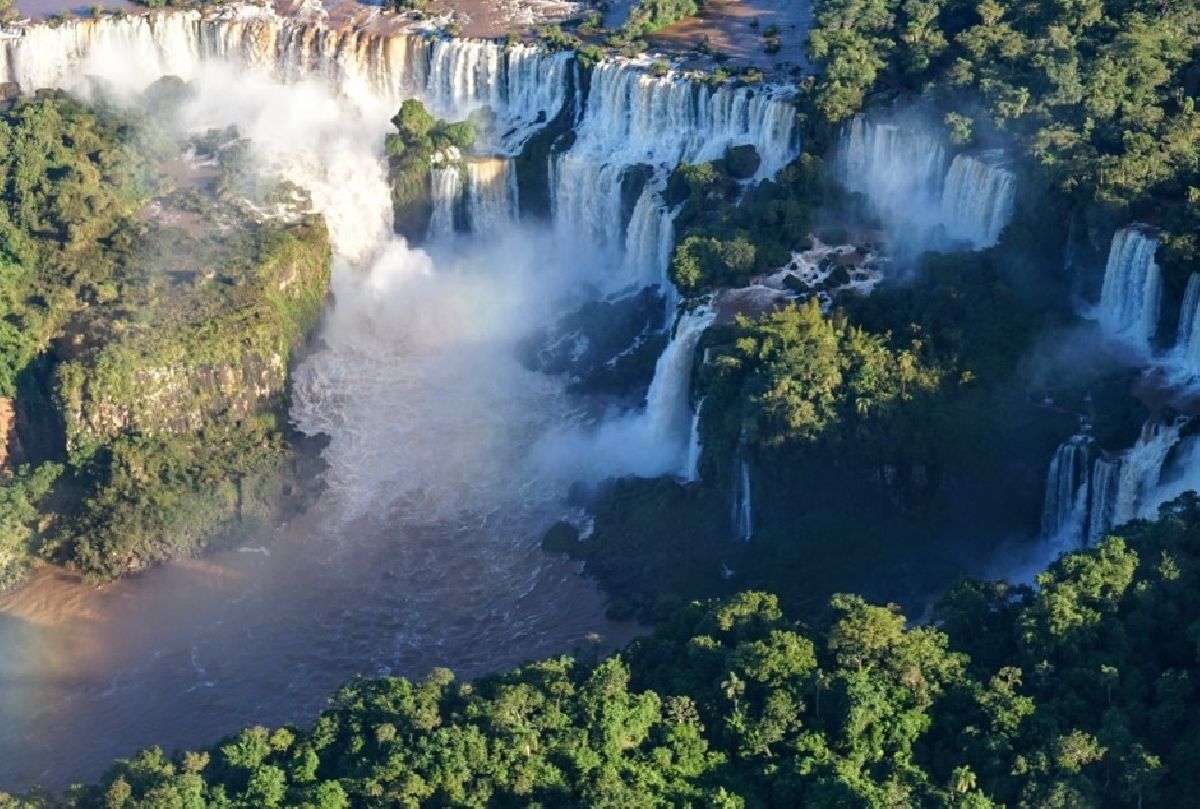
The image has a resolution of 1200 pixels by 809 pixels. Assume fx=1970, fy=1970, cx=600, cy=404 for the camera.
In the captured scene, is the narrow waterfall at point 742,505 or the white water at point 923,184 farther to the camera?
the white water at point 923,184

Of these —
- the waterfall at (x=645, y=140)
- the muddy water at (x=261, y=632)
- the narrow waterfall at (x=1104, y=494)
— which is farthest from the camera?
the waterfall at (x=645, y=140)

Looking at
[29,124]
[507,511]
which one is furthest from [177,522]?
[29,124]

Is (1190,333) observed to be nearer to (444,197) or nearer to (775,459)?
(775,459)

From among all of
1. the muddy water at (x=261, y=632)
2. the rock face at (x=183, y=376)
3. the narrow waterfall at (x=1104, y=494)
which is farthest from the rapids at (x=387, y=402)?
the narrow waterfall at (x=1104, y=494)

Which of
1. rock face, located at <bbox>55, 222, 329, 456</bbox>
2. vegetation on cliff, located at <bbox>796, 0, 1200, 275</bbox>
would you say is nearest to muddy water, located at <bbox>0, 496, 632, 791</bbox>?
rock face, located at <bbox>55, 222, 329, 456</bbox>

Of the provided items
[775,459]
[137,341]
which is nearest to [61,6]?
[137,341]

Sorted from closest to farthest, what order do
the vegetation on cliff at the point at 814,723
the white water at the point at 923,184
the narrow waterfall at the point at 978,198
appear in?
the vegetation on cliff at the point at 814,723, the narrow waterfall at the point at 978,198, the white water at the point at 923,184

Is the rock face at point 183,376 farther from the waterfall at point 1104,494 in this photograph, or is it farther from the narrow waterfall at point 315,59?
the waterfall at point 1104,494
